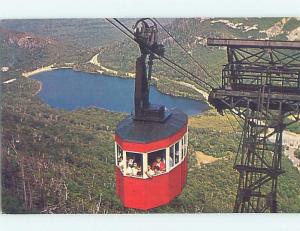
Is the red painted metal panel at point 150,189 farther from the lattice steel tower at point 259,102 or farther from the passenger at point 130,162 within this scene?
the lattice steel tower at point 259,102

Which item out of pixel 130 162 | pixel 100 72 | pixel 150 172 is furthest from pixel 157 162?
pixel 100 72

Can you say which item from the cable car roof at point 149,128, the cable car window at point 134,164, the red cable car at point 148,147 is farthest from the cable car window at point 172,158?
the cable car window at point 134,164

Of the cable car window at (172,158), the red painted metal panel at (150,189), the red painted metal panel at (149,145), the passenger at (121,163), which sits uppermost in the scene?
the red painted metal panel at (149,145)

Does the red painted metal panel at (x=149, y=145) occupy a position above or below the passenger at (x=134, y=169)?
above

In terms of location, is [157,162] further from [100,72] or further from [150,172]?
[100,72]
